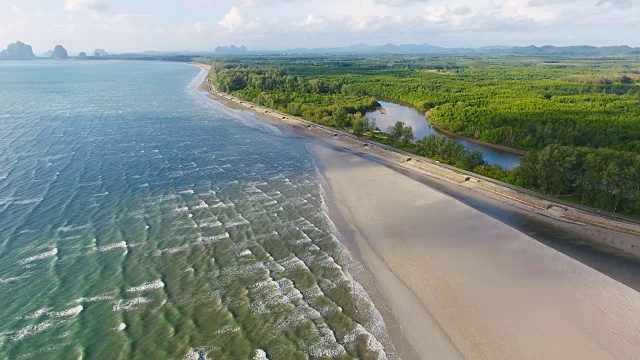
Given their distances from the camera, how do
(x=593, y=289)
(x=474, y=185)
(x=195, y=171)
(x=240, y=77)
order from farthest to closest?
(x=240, y=77) < (x=195, y=171) < (x=474, y=185) < (x=593, y=289)

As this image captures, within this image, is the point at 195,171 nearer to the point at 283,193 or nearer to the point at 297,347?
the point at 283,193

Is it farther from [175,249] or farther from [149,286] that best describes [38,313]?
[175,249]

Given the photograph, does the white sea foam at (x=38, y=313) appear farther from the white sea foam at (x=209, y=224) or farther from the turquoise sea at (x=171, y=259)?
the white sea foam at (x=209, y=224)

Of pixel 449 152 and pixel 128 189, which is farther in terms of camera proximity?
pixel 449 152

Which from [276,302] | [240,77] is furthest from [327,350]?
[240,77]

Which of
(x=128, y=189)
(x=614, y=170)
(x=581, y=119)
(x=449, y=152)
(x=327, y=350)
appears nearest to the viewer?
(x=327, y=350)

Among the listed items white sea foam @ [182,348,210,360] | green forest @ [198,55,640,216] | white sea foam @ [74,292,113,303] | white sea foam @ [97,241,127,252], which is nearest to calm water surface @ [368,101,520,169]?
green forest @ [198,55,640,216]

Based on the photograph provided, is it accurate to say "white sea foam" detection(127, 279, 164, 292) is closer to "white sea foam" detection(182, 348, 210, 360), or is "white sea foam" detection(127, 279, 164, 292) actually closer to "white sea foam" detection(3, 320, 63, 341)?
"white sea foam" detection(3, 320, 63, 341)

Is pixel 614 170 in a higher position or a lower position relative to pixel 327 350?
higher
